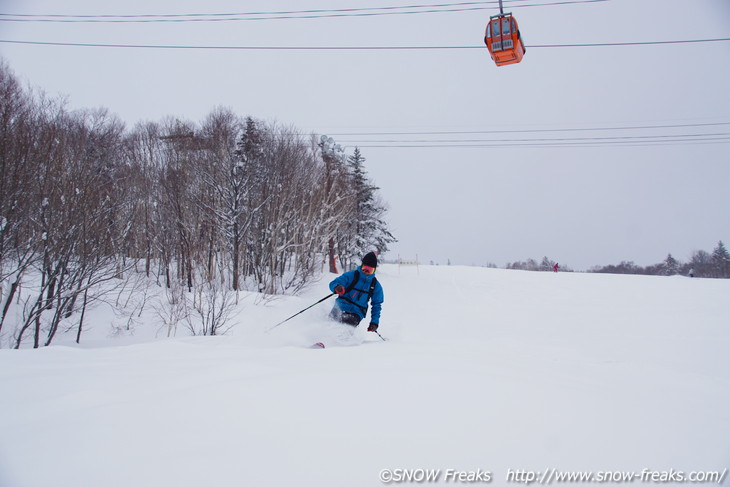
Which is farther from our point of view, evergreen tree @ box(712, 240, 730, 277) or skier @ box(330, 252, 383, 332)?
evergreen tree @ box(712, 240, 730, 277)

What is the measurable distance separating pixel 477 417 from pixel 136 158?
29371 mm

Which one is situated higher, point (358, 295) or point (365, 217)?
point (365, 217)

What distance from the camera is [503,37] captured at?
6.58 meters

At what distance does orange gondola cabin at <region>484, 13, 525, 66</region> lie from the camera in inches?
259

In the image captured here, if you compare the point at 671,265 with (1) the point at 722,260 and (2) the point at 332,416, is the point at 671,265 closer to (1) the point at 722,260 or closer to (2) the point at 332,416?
(1) the point at 722,260

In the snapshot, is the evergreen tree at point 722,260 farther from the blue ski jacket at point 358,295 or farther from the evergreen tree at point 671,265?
the blue ski jacket at point 358,295

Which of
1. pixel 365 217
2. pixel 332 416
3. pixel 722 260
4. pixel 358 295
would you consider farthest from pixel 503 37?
pixel 722 260

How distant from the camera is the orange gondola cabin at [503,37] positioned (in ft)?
21.6

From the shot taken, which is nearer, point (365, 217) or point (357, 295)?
point (357, 295)

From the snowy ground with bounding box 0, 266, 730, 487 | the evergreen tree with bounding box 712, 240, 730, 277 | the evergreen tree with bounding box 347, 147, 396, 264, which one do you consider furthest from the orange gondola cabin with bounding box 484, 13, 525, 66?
the evergreen tree with bounding box 712, 240, 730, 277

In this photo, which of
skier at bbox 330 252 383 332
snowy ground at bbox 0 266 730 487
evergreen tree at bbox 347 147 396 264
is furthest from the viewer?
evergreen tree at bbox 347 147 396 264

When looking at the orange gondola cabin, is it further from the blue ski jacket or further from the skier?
the blue ski jacket

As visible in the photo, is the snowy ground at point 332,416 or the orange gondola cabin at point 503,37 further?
the orange gondola cabin at point 503,37

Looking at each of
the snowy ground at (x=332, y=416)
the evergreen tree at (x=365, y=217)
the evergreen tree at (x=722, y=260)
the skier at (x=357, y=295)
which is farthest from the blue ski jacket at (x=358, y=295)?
the evergreen tree at (x=722, y=260)
